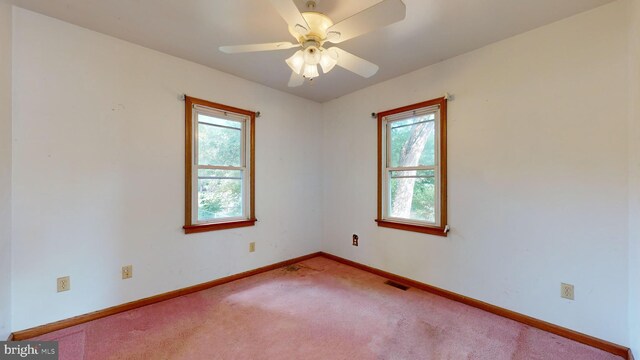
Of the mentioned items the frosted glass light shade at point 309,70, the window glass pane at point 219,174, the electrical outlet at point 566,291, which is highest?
the frosted glass light shade at point 309,70

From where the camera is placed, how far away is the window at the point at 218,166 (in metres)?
2.69

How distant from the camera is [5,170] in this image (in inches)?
69.7

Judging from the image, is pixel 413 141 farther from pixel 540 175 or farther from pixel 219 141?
pixel 219 141

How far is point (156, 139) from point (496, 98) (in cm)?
323

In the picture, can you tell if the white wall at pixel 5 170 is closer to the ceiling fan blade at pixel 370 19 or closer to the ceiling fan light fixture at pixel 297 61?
the ceiling fan light fixture at pixel 297 61

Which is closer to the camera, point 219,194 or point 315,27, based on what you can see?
point 315,27

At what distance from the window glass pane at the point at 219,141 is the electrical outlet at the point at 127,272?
3.81 feet

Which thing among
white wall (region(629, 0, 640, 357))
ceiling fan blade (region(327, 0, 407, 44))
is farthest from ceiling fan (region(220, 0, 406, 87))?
white wall (region(629, 0, 640, 357))

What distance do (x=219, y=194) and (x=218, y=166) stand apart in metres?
0.33

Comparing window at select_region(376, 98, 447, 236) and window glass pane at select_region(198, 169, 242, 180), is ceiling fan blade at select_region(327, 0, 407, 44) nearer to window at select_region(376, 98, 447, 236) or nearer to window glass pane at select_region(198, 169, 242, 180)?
window at select_region(376, 98, 447, 236)

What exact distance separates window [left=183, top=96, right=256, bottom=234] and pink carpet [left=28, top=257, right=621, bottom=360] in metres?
0.82

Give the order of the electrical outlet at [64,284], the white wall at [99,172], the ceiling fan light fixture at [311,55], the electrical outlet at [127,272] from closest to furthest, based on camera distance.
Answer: the ceiling fan light fixture at [311,55]
the white wall at [99,172]
the electrical outlet at [64,284]
the electrical outlet at [127,272]

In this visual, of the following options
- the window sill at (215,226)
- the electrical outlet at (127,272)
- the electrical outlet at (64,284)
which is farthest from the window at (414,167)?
the electrical outlet at (64,284)

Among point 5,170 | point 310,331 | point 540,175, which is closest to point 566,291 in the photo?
point 540,175
